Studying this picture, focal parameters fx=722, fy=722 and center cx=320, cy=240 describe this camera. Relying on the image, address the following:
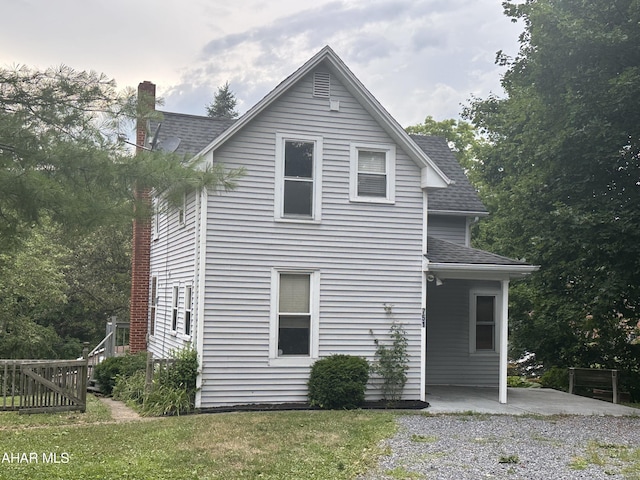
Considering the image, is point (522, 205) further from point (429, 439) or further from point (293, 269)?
point (429, 439)

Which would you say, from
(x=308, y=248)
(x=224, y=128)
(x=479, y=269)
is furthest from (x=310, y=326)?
(x=224, y=128)

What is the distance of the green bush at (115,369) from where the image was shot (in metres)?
17.1

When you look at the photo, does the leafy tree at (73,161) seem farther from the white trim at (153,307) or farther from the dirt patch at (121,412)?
the white trim at (153,307)

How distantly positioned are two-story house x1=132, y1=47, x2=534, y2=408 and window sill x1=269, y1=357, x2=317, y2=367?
0.07 ft

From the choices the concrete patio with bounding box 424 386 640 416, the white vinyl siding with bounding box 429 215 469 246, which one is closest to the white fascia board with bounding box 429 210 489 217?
the white vinyl siding with bounding box 429 215 469 246

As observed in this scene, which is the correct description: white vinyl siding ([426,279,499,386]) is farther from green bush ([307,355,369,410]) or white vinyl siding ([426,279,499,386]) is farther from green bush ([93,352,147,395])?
green bush ([93,352,147,395])

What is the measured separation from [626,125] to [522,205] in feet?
10.3

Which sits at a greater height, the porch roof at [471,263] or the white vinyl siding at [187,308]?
the porch roof at [471,263]

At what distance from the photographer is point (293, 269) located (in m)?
14.6

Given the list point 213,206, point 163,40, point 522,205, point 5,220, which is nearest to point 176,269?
point 213,206


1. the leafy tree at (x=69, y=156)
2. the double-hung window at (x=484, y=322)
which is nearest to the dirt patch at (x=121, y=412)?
the leafy tree at (x=69, y=156)

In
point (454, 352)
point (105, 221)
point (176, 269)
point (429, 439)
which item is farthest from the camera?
point (454, 352)

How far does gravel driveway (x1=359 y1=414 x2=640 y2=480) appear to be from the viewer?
8.86 metres

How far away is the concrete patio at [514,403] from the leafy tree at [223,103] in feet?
126
